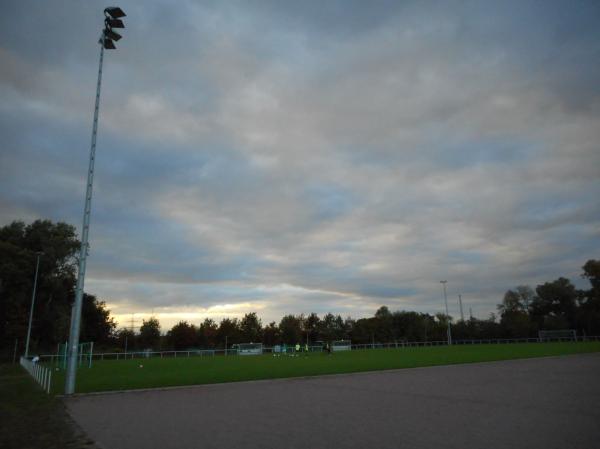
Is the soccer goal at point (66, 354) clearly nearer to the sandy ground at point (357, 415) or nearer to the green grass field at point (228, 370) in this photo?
the green grass field at point (228, 370)

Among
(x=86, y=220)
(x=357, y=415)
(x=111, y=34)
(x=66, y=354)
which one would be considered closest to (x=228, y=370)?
(x=66, y=354)

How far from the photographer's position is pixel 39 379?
20812 millimetres

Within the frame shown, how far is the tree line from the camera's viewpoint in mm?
51750

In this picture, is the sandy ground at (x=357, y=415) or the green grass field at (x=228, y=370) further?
the green grass field at (x=228, y=370)

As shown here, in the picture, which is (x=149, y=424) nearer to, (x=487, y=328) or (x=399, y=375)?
(x=399, y=375)

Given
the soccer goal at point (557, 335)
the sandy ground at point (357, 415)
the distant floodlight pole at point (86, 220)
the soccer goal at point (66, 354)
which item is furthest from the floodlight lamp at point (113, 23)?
the soccer goal at point (557, 335)

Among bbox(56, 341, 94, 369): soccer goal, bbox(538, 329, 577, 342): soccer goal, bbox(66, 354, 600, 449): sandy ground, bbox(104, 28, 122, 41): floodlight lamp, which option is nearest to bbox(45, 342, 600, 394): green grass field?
bbox(56, 341, 94, 369): soccer goal

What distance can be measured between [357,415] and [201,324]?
10145 cm

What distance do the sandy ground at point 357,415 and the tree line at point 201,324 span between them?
145 feet

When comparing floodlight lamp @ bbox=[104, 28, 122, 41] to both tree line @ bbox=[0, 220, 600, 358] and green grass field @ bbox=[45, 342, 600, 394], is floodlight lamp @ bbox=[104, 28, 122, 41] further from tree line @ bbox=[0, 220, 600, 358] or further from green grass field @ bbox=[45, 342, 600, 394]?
tree line @ bbox=[0, 220, 600, 358]

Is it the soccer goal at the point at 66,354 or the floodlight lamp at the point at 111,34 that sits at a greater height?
the floodlight lamp at the point at 111,34

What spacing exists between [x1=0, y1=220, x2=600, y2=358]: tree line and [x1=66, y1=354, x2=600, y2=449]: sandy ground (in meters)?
44.1

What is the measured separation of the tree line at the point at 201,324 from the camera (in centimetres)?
5175

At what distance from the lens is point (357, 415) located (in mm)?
10945
